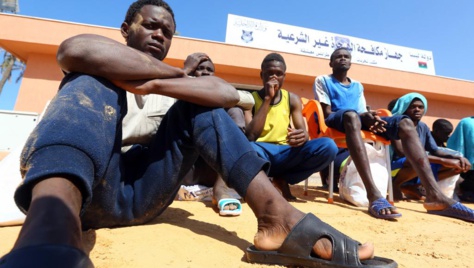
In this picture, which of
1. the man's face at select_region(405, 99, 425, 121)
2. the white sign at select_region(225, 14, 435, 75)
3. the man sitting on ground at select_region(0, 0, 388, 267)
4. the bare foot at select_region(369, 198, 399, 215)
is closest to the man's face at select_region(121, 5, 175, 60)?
the man sitting on ground at select_region(0, 0, 388, 267)

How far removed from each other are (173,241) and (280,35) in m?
12.4

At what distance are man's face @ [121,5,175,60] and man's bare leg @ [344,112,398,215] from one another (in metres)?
1.79

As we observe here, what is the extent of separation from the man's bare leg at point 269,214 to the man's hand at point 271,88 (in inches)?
66.5

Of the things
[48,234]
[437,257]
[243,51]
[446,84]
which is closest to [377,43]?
[446,84]

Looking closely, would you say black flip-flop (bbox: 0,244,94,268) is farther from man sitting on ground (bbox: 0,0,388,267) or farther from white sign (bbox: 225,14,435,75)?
white sign (bbox: 225,14,435,75)

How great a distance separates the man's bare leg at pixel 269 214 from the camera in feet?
3.75

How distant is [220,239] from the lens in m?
1.50

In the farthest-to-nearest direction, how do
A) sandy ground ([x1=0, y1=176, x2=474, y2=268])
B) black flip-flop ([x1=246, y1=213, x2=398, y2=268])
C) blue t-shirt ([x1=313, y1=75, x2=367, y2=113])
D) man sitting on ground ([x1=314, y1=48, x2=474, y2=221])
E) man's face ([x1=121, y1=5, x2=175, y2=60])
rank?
blue t-shirt ([x1=313, y1=75, x2=367, y2=113]) < man sitting on ground ([x1=314, y1=48, x2=474, y2=221]) < man's face ([x1=121, y1=5, x2=175, y2=60]) < sandy ground ([x1=0, y1=176, x2=474, y2=268]) < black flip-flop ([x1=246, y1=213, x2=398, y2=268])

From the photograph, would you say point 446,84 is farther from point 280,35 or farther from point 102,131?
point 102,131

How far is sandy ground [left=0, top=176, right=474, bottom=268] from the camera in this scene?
3.92 feet

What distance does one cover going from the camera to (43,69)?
9.06m

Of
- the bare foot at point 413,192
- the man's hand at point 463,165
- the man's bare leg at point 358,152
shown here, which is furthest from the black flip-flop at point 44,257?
the bare foot at point 413,192

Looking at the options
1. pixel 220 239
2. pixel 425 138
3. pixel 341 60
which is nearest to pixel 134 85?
pixel 220 239

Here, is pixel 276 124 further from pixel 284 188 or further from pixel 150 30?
pixel 150 30
